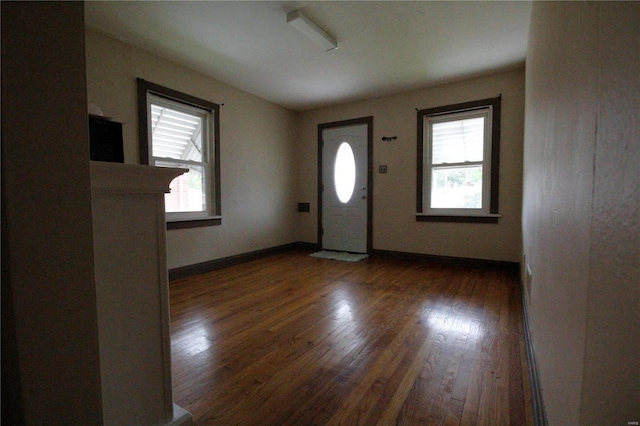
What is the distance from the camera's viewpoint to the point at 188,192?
3.49 m

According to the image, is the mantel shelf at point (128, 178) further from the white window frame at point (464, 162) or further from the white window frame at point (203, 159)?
the white window frame at point (464, 162)

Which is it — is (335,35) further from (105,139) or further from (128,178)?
(128,178)

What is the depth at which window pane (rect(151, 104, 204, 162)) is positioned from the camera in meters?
3.14

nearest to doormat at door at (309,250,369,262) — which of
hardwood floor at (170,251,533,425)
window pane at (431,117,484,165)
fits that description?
hardwood floor at (170,251,533,425)

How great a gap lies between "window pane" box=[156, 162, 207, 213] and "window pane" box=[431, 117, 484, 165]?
3.20m

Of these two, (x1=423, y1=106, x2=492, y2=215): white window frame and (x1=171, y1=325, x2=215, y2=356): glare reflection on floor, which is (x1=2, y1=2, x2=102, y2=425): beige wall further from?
(x1=423, y1=106, x2=492, y2=215): white window frame

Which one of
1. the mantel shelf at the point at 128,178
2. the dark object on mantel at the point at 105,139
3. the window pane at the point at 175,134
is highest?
the window pane at the point at 175,134

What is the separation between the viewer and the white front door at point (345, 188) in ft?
14.9

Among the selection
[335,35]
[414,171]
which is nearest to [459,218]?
[414,171]

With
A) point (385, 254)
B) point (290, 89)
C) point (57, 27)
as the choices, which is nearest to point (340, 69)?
point (290, 89)

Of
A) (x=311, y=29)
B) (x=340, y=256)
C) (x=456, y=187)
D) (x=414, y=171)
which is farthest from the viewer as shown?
(x=340, y=256)

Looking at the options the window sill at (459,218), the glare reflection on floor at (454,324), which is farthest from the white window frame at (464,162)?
the glare reflection on floor at (454,324)

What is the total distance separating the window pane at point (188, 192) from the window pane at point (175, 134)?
148mm

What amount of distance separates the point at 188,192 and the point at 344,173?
8.00 feet
